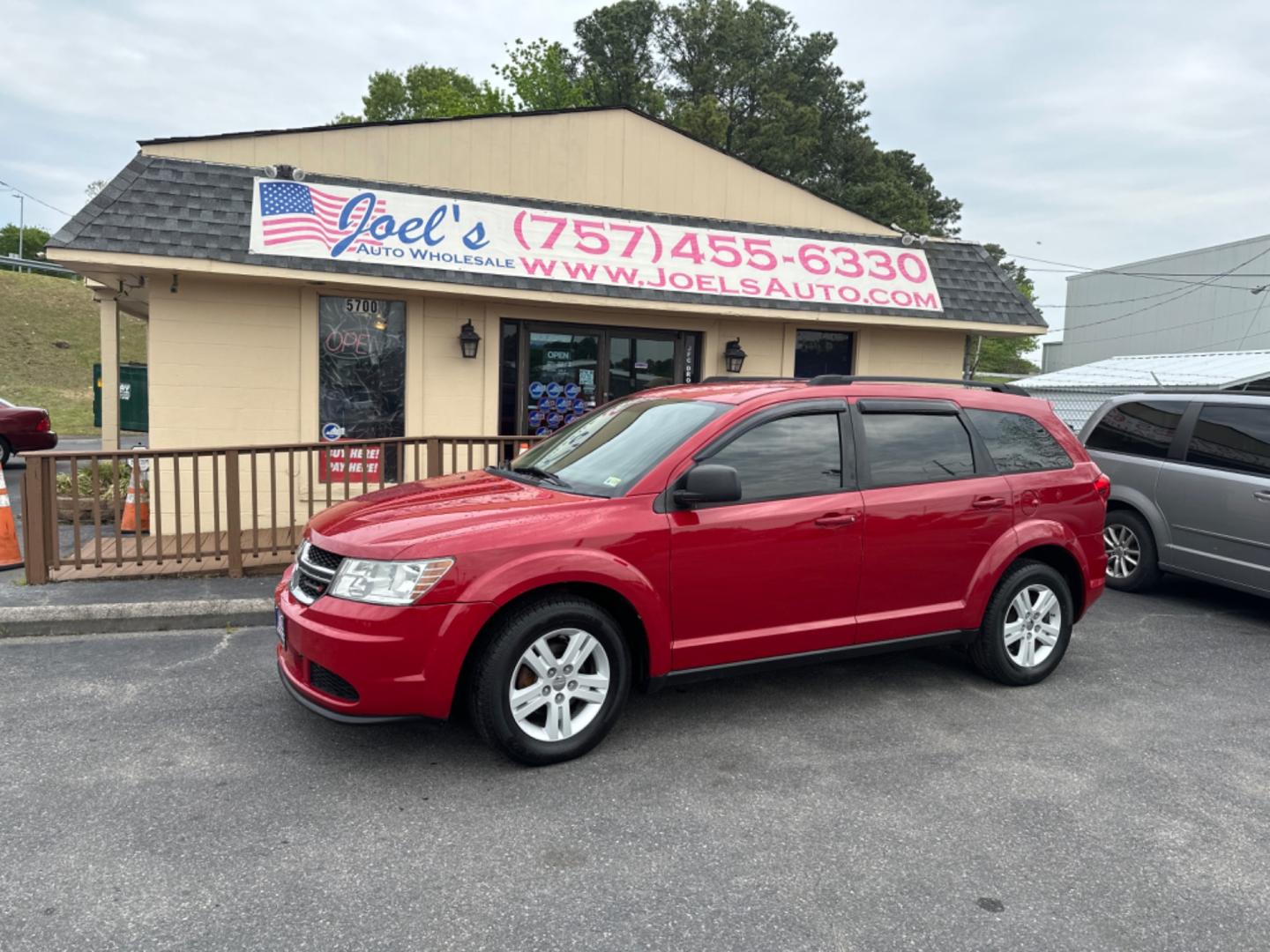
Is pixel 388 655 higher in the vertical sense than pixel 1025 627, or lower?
higher

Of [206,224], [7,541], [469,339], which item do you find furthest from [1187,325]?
[7,541]

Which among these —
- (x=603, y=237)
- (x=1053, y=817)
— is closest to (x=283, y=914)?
(x=1053, y=817)

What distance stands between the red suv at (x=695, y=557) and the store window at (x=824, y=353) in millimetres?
5626

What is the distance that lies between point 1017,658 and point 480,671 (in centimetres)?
321

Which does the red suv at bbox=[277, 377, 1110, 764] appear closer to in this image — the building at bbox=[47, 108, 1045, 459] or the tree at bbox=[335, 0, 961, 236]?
the building at bbox=[47, 108, 1045, 459]

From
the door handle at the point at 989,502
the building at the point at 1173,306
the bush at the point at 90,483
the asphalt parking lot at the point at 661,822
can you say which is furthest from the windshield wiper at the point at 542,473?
the building at the point at 1173,306

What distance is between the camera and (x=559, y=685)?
3.74 meters

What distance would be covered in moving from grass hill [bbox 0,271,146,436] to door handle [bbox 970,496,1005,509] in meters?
25.4

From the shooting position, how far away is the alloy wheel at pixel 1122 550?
7379 millimetres

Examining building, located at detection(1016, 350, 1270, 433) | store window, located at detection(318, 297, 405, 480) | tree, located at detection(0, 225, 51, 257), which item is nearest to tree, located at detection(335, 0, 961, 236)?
building, located at detection(1016, 350, 1270, 433)

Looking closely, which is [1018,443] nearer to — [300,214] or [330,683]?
[330,683]

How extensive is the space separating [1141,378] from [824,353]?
11.0 metres

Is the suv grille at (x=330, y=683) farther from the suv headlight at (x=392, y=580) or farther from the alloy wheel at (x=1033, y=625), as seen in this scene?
the alloy wheel at (x=1033, y=625)

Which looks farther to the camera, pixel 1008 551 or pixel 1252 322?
pixel 1252 322
